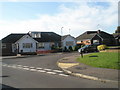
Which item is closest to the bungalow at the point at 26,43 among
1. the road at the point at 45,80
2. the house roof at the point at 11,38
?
the house roof at the point at 11,38

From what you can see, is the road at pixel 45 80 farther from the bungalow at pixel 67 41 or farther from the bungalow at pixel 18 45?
the bungalow at pixel 67 41

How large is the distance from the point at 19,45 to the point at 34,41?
401cm

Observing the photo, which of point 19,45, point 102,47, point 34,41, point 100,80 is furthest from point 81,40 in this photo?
point 100,80

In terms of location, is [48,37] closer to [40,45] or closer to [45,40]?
[45,40]

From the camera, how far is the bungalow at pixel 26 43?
143ft

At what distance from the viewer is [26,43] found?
4428 cm

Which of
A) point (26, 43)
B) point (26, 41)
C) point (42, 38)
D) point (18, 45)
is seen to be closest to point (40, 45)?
point (42, 38)

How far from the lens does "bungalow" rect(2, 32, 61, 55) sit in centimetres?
4362

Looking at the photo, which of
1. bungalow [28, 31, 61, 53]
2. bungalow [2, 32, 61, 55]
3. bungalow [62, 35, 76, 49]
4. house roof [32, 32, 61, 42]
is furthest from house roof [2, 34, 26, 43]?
bungalow [62, 35, 76, 49]

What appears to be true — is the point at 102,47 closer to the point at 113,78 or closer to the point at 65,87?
the point at 113,78

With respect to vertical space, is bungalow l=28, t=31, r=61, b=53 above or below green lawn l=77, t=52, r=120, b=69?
above

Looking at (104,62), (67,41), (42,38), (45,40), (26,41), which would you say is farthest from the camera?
(67,41)

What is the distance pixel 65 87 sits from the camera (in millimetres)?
8312

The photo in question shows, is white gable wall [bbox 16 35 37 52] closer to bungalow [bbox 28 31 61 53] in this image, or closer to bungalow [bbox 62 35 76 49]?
bungalow [bbox 28 31 61 53]
